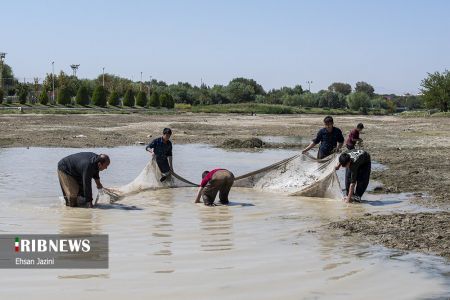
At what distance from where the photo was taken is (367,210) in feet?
35.9

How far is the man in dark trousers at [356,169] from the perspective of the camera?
455 inches

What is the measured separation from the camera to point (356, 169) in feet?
38.0

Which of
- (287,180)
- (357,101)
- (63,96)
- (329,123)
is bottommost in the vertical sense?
(287,180)

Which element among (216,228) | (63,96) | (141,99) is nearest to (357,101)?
(141,99)

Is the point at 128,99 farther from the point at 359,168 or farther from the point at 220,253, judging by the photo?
the point at 220,253

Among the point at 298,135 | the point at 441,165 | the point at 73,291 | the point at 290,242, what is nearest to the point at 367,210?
the point at 290,242

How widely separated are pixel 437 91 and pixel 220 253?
6651cm

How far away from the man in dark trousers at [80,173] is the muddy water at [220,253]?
0.27 meters

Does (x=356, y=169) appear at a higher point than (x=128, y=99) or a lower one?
lower

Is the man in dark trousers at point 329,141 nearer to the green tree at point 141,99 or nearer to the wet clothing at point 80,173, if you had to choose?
the wet clothing at point 80,173

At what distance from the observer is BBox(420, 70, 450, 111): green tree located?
69.1 meters

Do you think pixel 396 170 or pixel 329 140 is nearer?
pixel 329 140

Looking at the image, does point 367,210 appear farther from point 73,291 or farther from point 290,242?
point 73,291

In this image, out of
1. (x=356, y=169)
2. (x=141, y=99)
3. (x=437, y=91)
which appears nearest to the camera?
(x=356, y=169)
